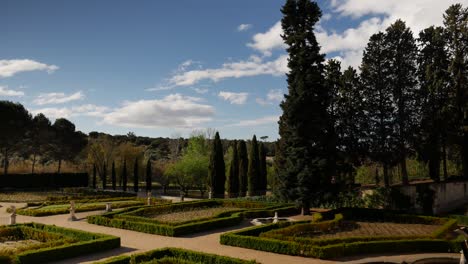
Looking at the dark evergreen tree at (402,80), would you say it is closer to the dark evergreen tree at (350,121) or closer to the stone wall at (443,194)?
the dark evergreen tree at (350,121)

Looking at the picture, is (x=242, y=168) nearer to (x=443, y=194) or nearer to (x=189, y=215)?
(x=189, y=215)

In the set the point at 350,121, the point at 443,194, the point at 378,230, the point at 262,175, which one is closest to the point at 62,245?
the point at 378,230

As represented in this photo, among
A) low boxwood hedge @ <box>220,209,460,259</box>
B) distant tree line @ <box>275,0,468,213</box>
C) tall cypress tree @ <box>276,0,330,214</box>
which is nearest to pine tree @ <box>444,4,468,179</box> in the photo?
distant tree line @ <box>275,0,468,213</box>

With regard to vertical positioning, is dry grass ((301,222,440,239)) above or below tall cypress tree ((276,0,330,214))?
below

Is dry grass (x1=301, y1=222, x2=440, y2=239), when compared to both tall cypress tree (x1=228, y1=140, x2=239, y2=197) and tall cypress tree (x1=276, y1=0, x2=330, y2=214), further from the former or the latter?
tall cypress tree (x1=228, y1=140, x2=239, y2=197)

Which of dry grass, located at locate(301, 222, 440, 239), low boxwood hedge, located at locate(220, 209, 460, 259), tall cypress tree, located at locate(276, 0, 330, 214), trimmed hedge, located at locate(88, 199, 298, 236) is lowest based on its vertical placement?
dry grass, located at locate(301, 222, 440, 239)

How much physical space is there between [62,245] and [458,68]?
3406cm

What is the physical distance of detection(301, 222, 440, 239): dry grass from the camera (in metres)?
20.2

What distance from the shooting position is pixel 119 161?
210 ft

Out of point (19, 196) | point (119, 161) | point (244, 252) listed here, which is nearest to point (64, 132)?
point (119, 161)

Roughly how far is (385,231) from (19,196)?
38.2 m

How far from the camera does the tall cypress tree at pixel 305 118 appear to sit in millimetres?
26203

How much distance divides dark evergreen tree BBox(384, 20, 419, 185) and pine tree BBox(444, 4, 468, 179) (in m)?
3.89

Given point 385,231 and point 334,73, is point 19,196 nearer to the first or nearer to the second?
point 334,73
